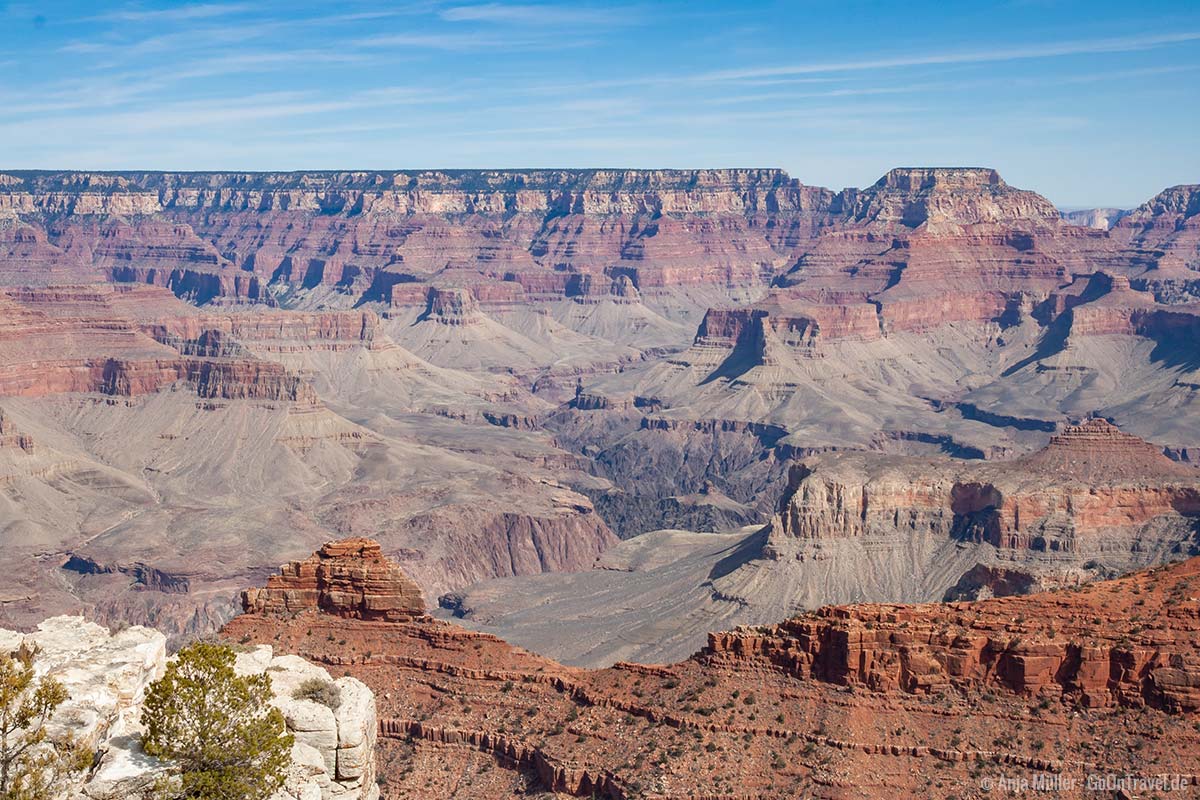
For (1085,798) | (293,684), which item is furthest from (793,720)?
(293,684)

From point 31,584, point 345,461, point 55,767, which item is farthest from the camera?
point 345,461

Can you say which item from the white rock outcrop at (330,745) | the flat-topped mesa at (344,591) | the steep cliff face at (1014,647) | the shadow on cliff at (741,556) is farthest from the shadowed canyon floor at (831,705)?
the shadow on cliff at (741,556)

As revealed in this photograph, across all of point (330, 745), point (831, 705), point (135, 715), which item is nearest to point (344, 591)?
point (330, 745)

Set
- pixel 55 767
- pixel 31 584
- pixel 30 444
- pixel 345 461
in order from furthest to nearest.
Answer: pixel 345 461
pixel 30 444
pixel 31 584
pixel 55 767

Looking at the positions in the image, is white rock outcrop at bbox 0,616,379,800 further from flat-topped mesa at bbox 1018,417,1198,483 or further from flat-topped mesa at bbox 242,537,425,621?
flat-topped mesa at bbox 1018,417,1198,483

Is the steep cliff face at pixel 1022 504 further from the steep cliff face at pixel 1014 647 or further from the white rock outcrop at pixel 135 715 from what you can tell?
the white rock outcrop at pixel 135 715

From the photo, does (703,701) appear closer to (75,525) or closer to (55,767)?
(55,767)

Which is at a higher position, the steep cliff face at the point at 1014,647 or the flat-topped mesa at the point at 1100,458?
the steep cliff face at the point at 1014,647
